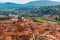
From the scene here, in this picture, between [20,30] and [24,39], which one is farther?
[20,30]

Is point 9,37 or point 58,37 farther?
point 58,37

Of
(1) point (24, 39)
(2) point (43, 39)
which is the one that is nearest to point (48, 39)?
(2) point (43, 39)

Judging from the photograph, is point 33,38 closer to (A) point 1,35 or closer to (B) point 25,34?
(B) point 25,34

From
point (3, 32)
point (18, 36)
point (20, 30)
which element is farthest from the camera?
point (20, 30)

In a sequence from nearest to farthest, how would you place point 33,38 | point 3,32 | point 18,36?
1. point 33,38
2. point 18,36
3. point 3,32

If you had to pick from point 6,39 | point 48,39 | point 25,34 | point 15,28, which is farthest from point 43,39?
point 15,28

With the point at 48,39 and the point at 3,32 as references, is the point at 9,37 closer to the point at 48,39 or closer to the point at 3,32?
the point at 3,32

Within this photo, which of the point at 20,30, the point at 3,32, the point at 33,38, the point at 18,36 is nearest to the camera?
the point at 33,38

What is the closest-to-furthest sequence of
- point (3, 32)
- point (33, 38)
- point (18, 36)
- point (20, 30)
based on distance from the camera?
point (33, 38) < point (18, 36) < point (3, 32) < point (20, 30)
